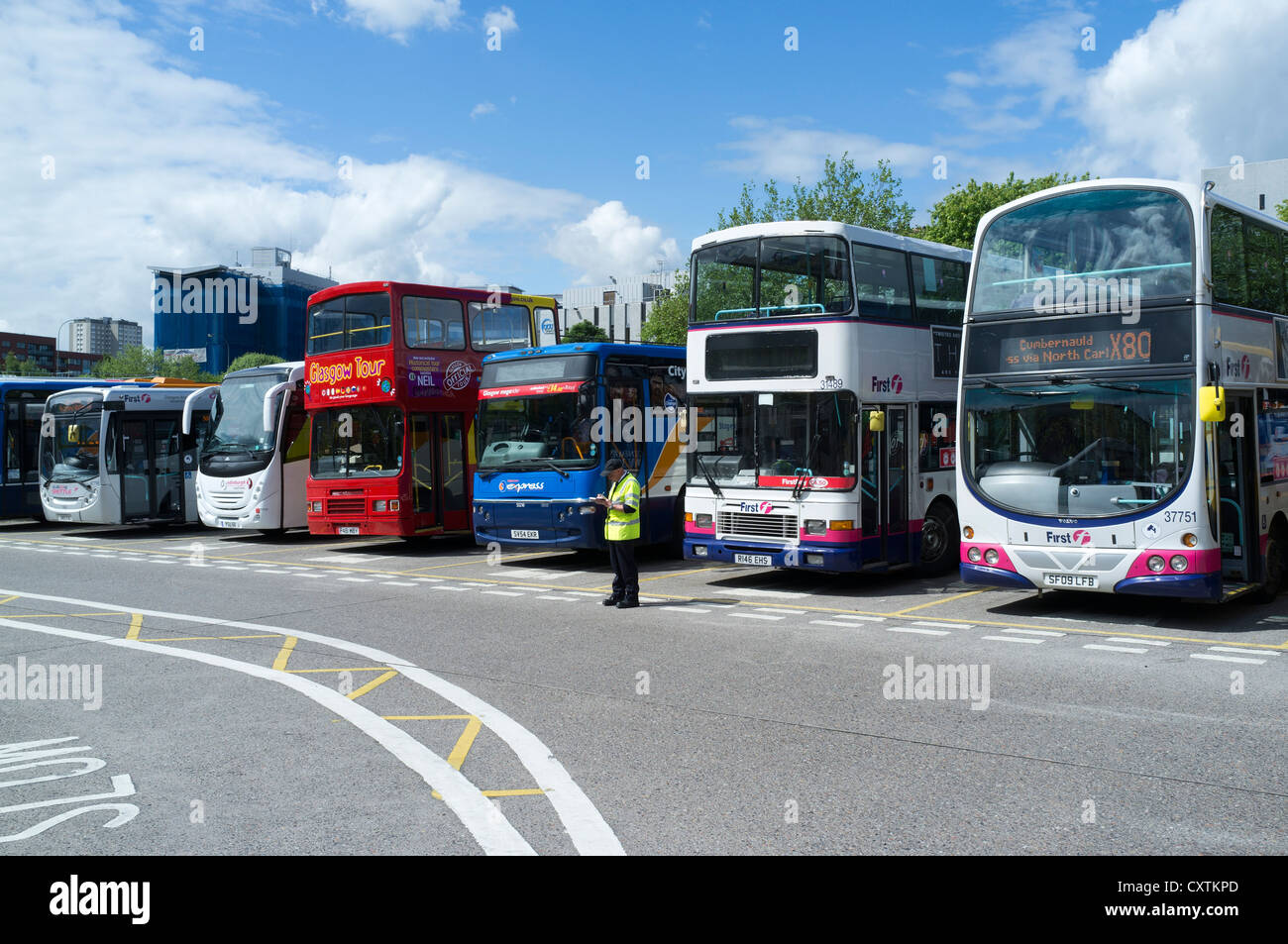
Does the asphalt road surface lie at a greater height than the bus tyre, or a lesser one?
lesser

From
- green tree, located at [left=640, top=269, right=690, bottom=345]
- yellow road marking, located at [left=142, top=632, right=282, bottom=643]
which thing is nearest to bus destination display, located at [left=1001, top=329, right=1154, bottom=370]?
yellow road marking, located at [left=142, top=632, right=282, bottom=643]

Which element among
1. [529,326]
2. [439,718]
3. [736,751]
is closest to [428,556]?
[529,326]

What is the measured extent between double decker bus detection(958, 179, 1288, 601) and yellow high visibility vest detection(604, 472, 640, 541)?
3695 millimetres

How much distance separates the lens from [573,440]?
16594 millimetres

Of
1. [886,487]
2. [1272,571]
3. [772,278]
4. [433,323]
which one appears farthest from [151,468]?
[1272,571]

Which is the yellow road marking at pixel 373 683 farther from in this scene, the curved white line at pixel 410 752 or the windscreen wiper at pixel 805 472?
the windscreen wiper at pixel 805 472

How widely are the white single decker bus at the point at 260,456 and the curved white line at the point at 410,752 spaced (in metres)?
11.0

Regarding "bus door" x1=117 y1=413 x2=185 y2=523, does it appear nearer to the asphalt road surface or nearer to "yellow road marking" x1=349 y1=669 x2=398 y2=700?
the asphalt road surface

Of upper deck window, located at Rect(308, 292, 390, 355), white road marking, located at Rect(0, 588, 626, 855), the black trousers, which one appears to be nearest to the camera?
white road marking, located at Rect(0, 588, 626, 855)

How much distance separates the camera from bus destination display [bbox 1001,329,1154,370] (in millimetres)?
11078

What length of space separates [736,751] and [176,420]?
72.4 feet

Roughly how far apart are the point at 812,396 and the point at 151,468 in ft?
57.0

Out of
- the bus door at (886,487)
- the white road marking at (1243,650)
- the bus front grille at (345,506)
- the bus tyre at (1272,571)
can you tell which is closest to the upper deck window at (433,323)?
the bus front grille at (345,506)
